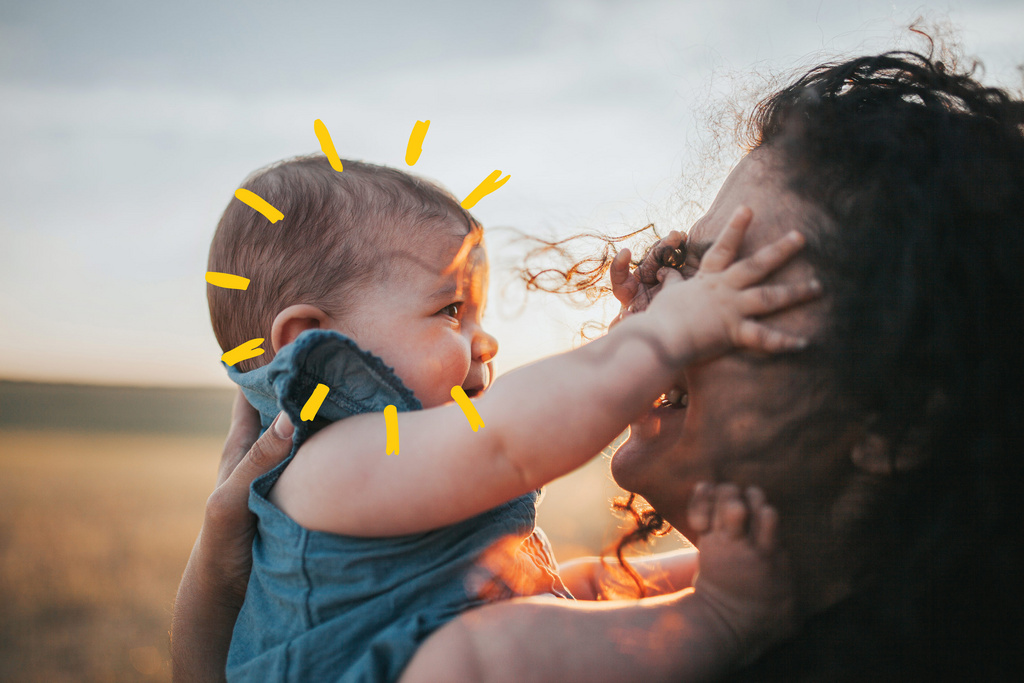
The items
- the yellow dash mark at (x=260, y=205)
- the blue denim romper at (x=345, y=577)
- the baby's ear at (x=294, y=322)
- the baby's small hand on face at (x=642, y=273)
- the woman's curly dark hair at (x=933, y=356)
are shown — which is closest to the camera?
the woman's curly dark hair at (x=933, y=356)

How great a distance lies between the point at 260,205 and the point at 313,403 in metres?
0.69

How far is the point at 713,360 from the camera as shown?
1095mm

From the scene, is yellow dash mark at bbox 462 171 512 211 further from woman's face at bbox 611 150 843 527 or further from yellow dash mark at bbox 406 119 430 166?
woman's face at bbox 611 150 843 527

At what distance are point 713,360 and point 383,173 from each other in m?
1.15

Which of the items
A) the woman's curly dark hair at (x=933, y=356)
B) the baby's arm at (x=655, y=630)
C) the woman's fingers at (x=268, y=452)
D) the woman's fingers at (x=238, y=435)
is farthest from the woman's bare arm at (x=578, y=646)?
the woman's fingers at (x=238, y=435)

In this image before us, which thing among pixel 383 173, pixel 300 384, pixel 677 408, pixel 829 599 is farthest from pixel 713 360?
pixel 383 173

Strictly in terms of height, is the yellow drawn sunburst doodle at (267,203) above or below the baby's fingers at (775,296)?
above

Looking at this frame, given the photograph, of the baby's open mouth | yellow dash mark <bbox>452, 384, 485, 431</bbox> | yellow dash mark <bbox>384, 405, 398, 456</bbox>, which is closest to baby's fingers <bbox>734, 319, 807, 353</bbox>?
the baby's open mouth

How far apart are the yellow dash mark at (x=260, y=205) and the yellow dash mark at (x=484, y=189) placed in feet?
1.85

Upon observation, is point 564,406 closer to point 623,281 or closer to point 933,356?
point 623,281

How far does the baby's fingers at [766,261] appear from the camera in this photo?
39.7 inches

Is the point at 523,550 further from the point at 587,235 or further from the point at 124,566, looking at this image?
the point at 124,566

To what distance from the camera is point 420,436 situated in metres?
1.08

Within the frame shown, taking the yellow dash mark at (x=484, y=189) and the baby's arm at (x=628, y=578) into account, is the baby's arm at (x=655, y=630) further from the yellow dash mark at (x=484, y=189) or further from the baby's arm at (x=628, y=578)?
the yellow dash mark at (x=484, y=189)
